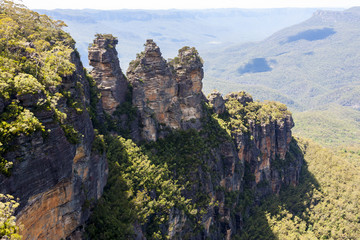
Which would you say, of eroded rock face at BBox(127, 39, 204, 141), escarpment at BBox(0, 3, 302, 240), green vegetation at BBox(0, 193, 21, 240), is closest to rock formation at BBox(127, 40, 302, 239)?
eroded rock face at BBox(127, 39, 204, 141)

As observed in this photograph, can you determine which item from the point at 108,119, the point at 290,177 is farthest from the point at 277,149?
the point at 108,119

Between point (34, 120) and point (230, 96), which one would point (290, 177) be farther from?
point (34, 120)

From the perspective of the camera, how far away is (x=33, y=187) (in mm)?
18359

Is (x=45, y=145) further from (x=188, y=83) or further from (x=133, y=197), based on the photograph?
(x=188, y=83)

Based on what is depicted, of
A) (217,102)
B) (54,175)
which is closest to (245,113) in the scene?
(217,102)

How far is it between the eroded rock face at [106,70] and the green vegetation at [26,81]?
→ 677 centimetres

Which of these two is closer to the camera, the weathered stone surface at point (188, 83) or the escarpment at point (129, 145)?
the escarpment at point (129, 145)

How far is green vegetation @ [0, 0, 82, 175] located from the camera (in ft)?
56.5

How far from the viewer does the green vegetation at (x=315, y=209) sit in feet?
168

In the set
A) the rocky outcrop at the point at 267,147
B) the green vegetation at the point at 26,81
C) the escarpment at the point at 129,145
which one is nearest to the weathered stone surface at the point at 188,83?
the escarpment at the point at 129,145

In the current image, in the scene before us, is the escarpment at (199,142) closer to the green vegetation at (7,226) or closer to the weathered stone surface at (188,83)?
the weathered stone surface at (188,83)

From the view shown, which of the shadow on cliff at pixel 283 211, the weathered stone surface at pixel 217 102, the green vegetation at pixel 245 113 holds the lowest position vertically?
the shadow on cliff at pixel 283 211

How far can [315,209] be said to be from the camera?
57.2 meters

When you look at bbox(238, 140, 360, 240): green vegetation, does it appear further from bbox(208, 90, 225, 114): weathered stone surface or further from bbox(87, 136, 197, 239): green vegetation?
bbox(208, 90, 225, 114): weathered stone surface
